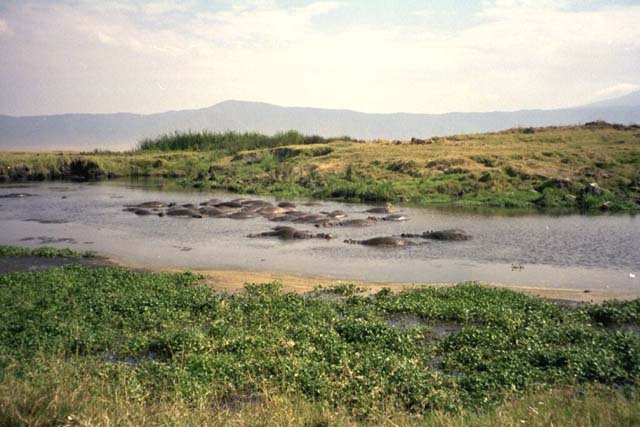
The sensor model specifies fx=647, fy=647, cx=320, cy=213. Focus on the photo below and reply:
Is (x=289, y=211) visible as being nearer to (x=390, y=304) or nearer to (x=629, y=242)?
(x=629, y=242)

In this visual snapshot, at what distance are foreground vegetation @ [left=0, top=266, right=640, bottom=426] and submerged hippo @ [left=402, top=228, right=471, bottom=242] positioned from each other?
7.53 metres

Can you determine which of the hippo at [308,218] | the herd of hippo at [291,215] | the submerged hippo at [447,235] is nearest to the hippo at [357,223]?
the herd of hippo at [291,215]

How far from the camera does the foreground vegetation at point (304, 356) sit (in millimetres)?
6203

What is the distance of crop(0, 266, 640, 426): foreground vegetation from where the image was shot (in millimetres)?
6203

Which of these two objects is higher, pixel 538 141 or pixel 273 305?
pixel 538 141

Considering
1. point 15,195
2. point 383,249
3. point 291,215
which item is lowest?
point 383,249

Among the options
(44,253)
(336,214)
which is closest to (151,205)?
(336,214)

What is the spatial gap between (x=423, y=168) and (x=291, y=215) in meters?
12.6

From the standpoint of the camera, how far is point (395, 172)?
36688 mm

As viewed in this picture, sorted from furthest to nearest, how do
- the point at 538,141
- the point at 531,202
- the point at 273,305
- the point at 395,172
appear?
the point at 538,141 → the point at 395,172 → the point at 531,202 → the point at 273,305

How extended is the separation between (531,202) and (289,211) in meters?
11.2

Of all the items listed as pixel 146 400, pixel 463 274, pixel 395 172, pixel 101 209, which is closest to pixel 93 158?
pixel 101 209

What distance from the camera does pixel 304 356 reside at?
29.3ft

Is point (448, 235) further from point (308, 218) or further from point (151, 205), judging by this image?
point (151, 205)
